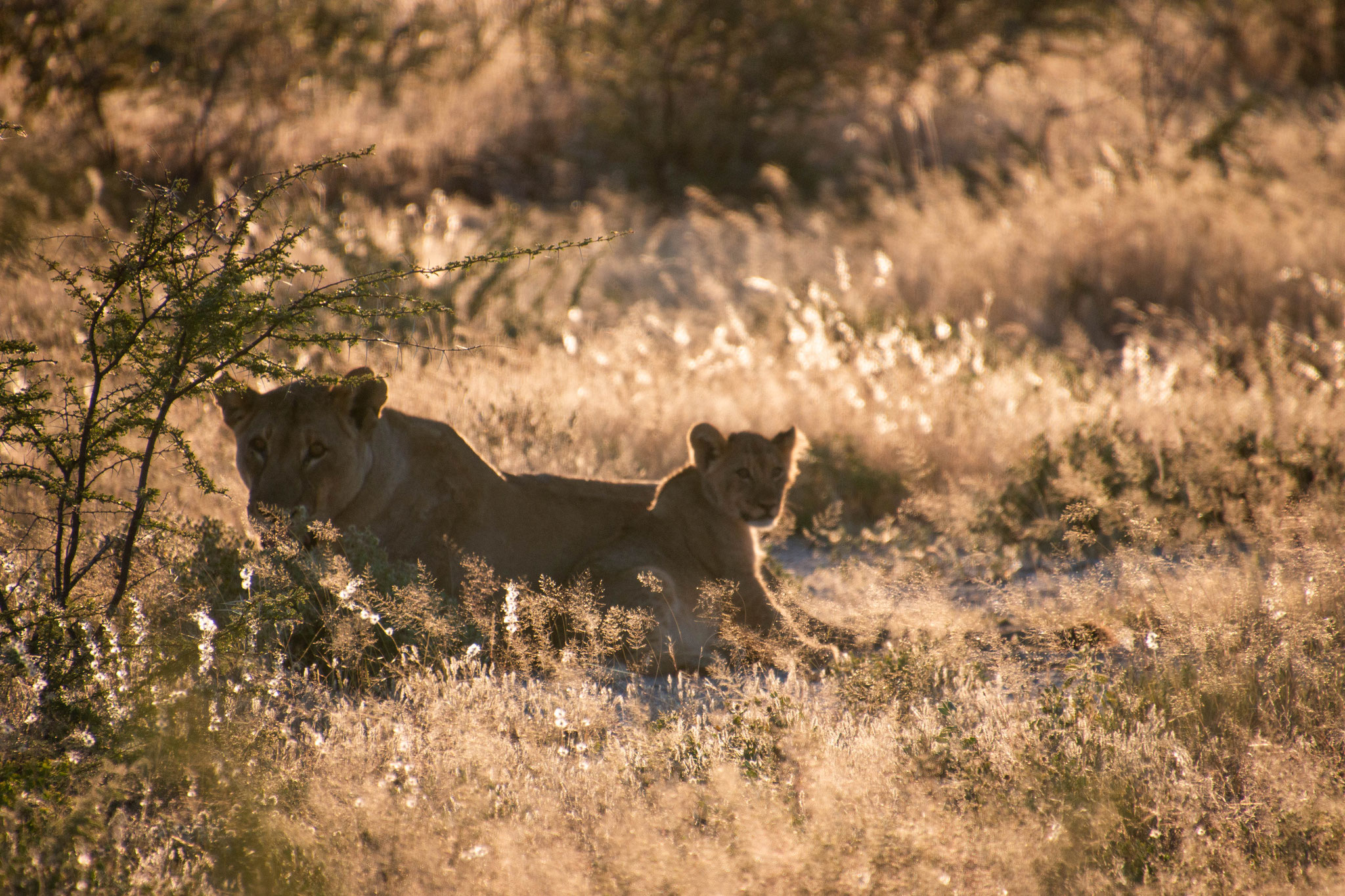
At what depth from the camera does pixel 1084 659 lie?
5156 mm

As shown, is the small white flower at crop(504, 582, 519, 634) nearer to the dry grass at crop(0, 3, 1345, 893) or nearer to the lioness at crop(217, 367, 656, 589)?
the dry grass at crop(0, 3, 1345, 893)

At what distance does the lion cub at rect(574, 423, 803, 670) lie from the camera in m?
5.64

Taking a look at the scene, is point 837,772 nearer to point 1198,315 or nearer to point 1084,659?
point 1084,659

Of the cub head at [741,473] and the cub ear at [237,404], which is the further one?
the cub head at [741,473]

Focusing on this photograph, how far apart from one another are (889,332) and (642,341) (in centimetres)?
281

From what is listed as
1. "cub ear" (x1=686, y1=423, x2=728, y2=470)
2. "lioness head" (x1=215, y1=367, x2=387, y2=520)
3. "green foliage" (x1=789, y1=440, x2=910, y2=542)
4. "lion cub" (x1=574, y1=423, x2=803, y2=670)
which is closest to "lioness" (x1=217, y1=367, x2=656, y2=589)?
"lioness head" (x1=215, y1=367, x2=387, y2=520)

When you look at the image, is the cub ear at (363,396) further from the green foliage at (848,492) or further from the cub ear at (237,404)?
the green foliage at (848,492)

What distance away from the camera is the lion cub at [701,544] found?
18.5ft

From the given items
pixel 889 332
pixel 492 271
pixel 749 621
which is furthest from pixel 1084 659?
pixel 492 271

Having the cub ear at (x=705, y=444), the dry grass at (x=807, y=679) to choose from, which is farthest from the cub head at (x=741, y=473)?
the dry grass at (x=807, y=679)

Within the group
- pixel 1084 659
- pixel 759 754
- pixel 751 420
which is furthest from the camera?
pixel 751 420

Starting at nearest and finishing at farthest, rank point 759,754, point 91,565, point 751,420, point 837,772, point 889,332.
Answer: point 837,772, point 759,754, point 91,565, point 751,420, point 889,332

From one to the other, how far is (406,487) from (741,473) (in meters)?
1.71

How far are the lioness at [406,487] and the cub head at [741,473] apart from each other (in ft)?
1.22
